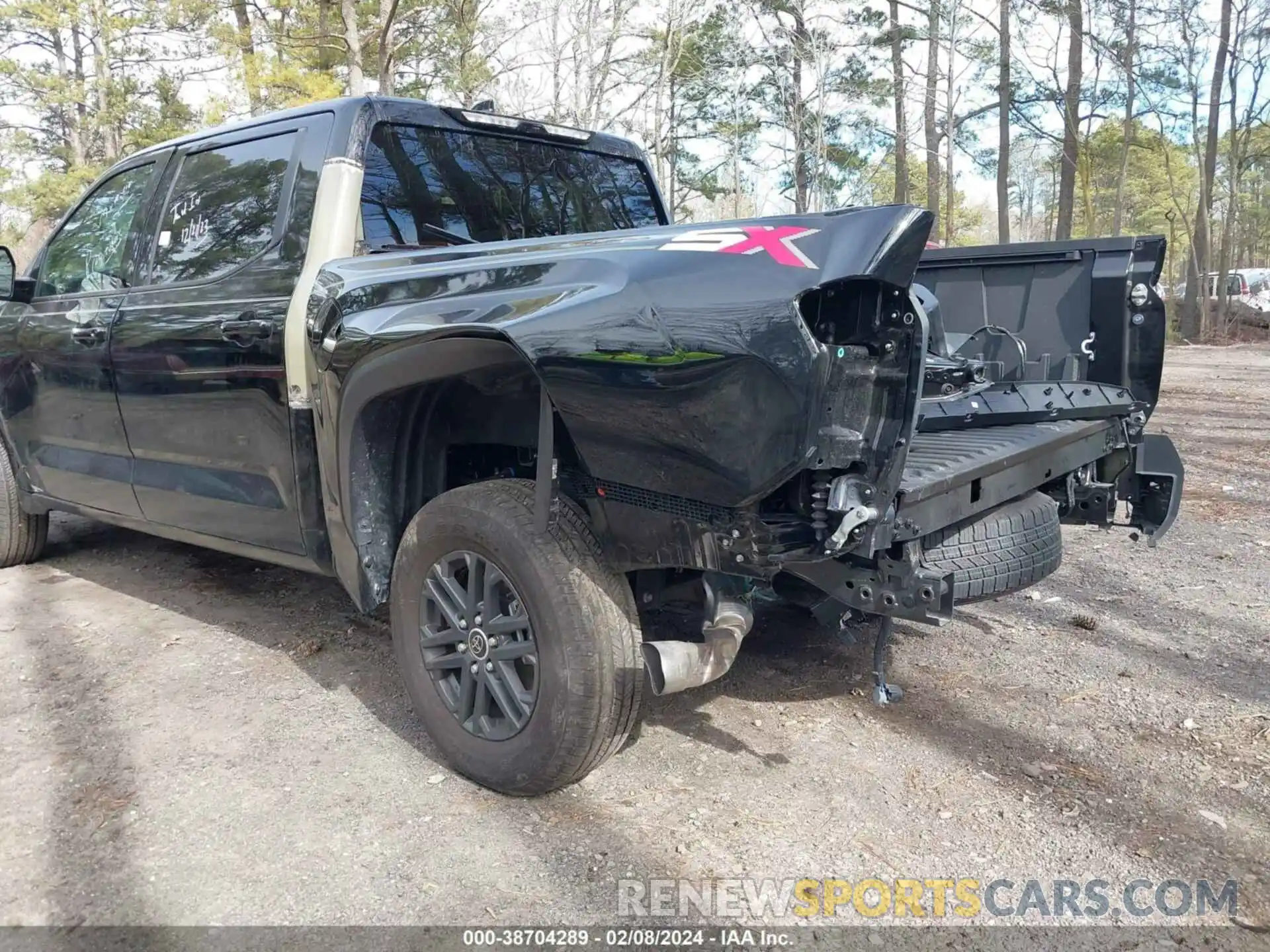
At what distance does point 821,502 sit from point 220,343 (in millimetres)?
2324

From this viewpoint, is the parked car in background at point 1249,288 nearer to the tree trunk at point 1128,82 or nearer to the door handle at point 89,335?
the tree trunk at point 1128,82

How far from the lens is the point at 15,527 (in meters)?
5.17

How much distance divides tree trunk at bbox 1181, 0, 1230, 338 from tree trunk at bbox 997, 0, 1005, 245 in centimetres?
586

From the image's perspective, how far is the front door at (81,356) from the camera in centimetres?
407

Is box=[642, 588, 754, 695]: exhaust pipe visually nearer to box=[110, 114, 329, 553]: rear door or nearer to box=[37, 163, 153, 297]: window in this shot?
box=[110, 114, 329, 553]: rear door

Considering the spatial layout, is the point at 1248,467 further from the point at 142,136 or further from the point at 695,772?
the point at 142,136

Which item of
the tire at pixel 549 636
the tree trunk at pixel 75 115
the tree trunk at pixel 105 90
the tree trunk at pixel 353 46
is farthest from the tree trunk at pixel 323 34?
the tire at pixel 549 636

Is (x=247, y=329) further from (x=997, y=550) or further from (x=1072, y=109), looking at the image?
(x=1072, y=109)

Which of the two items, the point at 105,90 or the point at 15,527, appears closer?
the point at 15,527

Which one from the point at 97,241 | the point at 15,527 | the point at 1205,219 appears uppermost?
the point at 1205,219

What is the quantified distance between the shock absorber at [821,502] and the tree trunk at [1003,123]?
22.2 meters

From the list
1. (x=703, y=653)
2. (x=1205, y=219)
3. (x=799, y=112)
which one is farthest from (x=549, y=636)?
(x=1205, y=219)

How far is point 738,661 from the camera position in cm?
379

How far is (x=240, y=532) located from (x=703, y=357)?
90.7 inches
